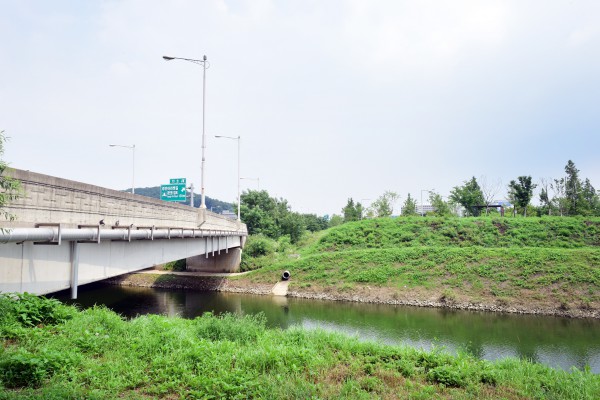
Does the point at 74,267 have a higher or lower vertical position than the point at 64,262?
lower

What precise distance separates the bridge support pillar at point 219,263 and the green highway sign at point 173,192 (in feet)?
23.1

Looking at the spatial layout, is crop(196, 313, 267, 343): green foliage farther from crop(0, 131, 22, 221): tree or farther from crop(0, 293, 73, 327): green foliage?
crop(0, 131, 22, 221): tree

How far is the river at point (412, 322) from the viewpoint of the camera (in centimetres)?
1706

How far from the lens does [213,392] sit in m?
6.30

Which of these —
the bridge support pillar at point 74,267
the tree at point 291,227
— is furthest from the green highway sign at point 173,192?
the tree at point 291,227

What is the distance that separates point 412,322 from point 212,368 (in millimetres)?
18765

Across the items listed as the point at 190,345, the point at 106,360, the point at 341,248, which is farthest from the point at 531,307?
the point at 106,360

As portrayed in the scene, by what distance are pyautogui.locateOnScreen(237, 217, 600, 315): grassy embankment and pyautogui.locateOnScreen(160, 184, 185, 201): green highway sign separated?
10715mm

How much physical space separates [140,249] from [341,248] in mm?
30503

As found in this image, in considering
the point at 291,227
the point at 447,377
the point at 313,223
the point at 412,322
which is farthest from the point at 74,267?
the point at 313,223

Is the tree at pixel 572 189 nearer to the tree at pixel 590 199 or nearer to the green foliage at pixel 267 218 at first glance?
the tree at pixel 590 199

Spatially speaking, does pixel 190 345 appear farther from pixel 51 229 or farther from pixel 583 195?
pixel 583 195

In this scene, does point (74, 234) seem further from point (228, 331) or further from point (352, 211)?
point (352, 211)

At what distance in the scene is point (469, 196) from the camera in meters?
53.7
